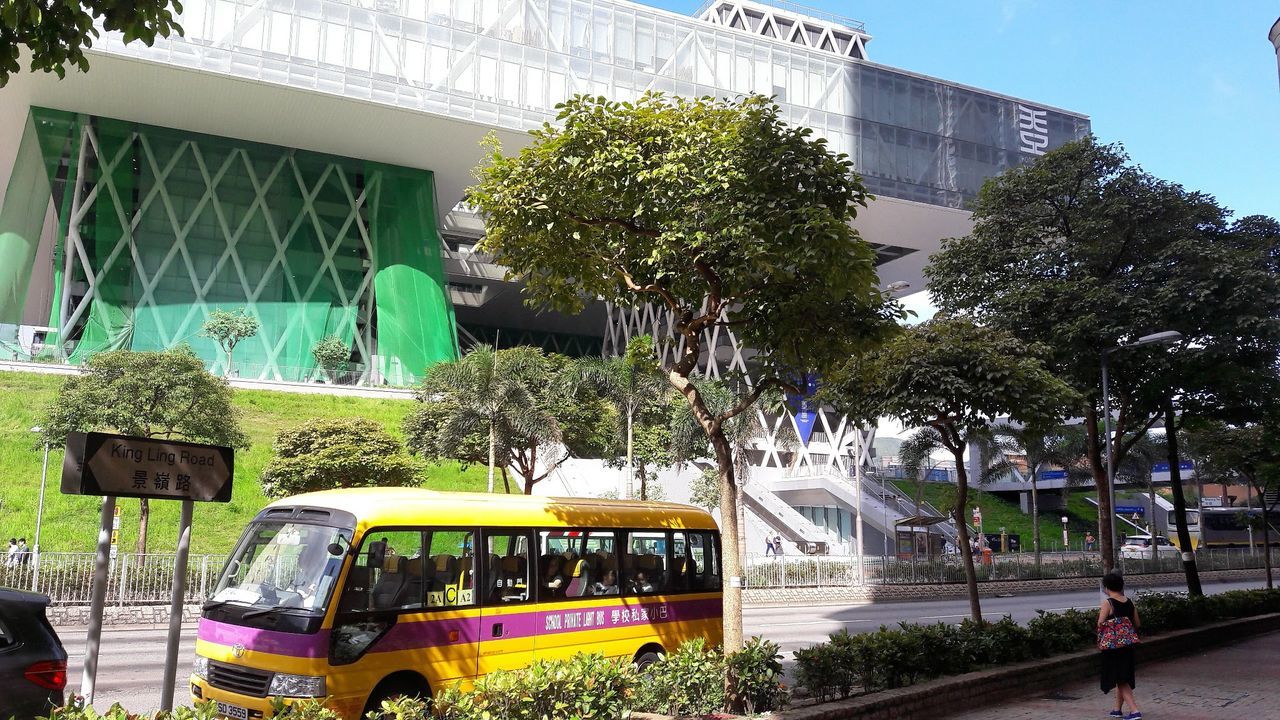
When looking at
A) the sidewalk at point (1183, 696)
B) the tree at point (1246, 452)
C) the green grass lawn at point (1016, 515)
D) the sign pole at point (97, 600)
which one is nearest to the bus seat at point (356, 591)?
the sign pole at point (97, 600)

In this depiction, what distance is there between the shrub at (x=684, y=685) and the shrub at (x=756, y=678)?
0.44 ft

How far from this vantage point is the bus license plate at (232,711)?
802 cm

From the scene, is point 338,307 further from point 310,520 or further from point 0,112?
point 310,520

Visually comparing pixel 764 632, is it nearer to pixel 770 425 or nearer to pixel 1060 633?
pixel 1060 633

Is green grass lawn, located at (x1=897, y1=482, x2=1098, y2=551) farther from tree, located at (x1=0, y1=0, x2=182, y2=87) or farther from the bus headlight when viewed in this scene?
tree, located at (x1=0, y1=0, x2=182, y2=87)

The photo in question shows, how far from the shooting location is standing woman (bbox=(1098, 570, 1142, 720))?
9.61 metres

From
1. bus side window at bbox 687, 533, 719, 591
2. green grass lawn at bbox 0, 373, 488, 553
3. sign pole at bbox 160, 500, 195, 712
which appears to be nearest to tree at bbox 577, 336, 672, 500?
green grass lawn at bbox 0, 373, 488, 553

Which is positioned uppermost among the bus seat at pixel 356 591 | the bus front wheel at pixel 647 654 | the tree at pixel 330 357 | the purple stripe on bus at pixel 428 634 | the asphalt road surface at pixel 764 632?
the tree at pixel 330 357

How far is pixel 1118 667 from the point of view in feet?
31.6

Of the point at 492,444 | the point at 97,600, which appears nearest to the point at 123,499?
the point at 492,444

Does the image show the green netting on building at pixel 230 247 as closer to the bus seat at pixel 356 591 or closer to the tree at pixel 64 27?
the bus seat at pixel 356 591

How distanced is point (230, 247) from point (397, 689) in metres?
44.0

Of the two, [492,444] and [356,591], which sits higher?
[492,444]

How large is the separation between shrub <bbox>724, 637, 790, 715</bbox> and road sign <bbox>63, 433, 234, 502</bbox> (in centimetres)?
451
